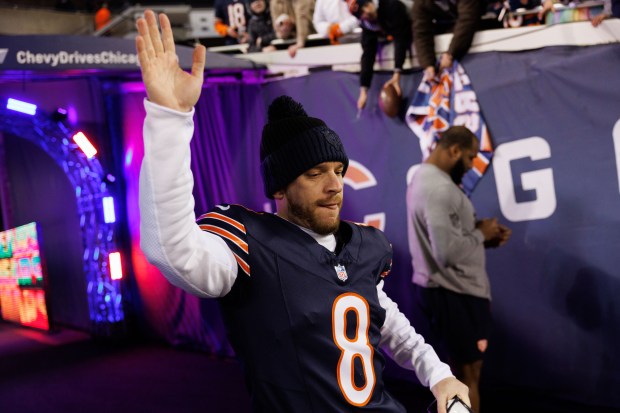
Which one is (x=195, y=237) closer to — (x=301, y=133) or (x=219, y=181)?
(x=301, y=133)

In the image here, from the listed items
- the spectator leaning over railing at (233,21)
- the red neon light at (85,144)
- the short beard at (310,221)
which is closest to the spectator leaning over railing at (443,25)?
the spectator leaning over railing at (233,21)

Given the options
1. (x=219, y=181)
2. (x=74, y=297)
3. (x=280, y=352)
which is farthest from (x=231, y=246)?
(x=74, y=297)

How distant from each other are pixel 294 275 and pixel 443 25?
3.33m

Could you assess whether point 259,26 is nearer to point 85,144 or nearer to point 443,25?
point 85,144

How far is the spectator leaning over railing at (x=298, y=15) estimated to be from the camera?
5461mm

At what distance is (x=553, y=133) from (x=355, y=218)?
1607 mm

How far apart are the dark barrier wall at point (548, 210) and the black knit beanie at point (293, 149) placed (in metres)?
2.48

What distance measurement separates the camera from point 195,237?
56.7 inches

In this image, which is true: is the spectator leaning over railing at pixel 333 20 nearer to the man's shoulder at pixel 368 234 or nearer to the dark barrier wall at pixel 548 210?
the dark barrier wall at pixel 548 210

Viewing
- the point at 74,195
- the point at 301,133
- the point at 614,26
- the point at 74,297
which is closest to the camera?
the point at 301,133

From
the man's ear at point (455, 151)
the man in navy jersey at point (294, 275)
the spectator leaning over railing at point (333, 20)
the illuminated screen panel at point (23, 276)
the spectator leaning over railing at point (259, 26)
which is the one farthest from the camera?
the illuminated screen panel at point (23, 276)

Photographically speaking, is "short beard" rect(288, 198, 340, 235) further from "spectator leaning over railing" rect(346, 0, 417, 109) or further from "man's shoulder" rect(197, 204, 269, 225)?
"spectator leaning over railing" rect(346, 0, 417, 109)

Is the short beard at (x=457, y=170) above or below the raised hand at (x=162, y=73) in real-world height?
below

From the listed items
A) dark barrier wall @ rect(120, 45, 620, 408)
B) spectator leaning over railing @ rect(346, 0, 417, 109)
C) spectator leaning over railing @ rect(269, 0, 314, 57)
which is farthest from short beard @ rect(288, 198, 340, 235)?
spectator leaning over railing @ rect(269, 0, 314, 57)
